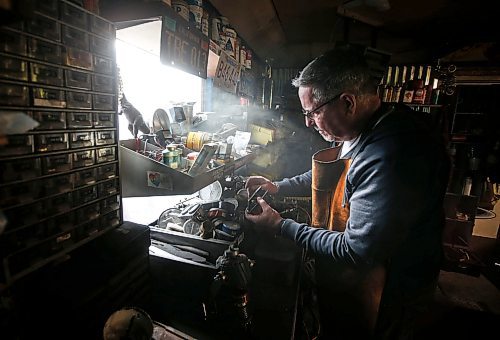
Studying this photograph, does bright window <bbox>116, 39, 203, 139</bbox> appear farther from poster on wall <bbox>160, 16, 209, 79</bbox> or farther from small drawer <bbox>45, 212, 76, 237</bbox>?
small drawer <bbox>45, 212, 76, 237</bbox>

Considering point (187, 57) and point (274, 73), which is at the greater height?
point (274, 73)

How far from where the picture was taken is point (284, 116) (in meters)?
5.45

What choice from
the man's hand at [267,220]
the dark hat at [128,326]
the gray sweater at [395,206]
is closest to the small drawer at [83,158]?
the dark hat at [128,326]

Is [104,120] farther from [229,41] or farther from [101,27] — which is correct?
[229,41]

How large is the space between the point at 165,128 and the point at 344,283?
1.59 metres

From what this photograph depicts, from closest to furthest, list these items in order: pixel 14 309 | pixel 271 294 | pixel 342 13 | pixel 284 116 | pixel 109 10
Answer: pixel 14 309 < pixel 109 10 < pixel 271 294 < pixel 342 13 < pixel 284 116

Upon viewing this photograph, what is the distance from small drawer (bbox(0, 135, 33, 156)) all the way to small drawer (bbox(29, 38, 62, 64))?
25 centimetres

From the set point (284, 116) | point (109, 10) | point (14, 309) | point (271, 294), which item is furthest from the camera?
point (284, 116)

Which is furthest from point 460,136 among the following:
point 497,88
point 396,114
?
point 396,114

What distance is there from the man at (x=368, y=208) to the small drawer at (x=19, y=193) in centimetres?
111

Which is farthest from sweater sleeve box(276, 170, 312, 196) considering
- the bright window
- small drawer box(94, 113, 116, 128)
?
small drawer box(94, 113, 116, 128)

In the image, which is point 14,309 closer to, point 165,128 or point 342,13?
point 165,128

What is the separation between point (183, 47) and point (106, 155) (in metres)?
0.88

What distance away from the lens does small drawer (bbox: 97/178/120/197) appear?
43.9 inches
